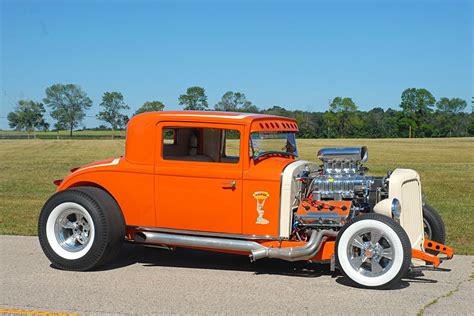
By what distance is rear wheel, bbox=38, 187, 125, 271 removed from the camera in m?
6.55

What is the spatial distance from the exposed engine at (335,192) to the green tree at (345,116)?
299 ft


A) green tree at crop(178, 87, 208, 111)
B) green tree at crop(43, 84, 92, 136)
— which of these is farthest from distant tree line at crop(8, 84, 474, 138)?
green tree at crop(178, 87, 208, 111)

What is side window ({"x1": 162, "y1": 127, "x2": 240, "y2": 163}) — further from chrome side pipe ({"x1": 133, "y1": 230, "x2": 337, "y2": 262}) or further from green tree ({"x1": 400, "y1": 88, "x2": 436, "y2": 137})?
green tree ({"x1": 400, "y1": 88, "x2": 436, "y2": 137})

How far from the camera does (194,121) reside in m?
6.68

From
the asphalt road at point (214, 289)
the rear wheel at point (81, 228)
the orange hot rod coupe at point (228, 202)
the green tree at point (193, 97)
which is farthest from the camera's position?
the green tree at point (193, 97)

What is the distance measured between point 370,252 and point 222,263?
1.91 meters

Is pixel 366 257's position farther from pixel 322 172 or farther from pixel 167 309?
pixel 167 309

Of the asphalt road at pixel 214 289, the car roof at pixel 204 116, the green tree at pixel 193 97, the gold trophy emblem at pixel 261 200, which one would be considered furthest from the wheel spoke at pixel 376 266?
the green tree at pixel 193 97

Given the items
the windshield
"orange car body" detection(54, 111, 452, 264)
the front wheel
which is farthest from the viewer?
the windshield

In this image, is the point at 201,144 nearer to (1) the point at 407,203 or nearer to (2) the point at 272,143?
(2) the point at 272,143

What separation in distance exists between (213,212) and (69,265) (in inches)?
66.2

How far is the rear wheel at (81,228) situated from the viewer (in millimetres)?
6551

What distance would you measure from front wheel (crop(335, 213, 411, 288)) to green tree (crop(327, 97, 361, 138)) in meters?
92.0

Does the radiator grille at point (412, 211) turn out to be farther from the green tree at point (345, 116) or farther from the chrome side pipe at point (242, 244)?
the green tree at point (345, 116)
